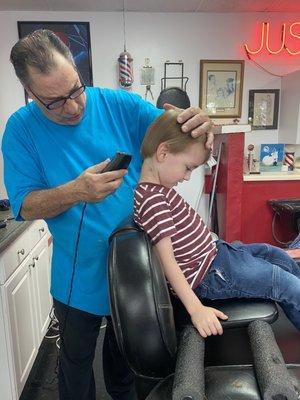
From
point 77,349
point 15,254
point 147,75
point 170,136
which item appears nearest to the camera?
A: point 170,136

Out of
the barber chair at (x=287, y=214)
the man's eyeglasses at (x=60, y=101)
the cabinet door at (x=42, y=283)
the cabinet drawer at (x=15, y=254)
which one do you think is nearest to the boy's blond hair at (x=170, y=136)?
the man's eyeglasses at (x=60, y=101)

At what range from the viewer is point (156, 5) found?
2924mm

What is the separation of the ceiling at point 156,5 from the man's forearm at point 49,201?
247 cm

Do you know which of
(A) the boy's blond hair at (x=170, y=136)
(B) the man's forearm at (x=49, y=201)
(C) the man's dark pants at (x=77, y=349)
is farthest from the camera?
(C) the man's dark pants at (x=77, y=349)

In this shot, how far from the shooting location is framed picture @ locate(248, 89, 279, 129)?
3.26 meters

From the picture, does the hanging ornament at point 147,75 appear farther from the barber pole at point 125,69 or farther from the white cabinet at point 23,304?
the white cabinet at point 23,304

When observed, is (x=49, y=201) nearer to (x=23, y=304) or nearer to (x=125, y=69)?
(x=23, y=304)

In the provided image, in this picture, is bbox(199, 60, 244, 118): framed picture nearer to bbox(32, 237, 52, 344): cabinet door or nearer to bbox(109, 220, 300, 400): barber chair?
bbox(32, 237, 52, 344): cabinet door

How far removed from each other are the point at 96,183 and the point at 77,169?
0.24m

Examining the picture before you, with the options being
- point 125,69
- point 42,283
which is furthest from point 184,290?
point 125,69

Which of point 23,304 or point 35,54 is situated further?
point 23,304

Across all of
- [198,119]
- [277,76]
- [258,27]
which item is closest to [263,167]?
[277,76]

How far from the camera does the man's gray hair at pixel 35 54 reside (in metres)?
0.92

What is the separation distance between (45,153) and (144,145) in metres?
0.31
